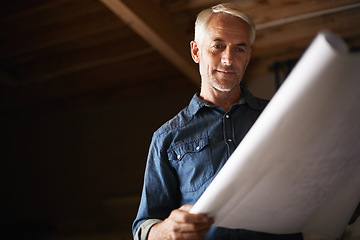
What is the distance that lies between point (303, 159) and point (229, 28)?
0.46 m

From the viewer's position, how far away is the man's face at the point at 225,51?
0.96 meters

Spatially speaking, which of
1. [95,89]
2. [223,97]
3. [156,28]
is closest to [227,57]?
[223,97]

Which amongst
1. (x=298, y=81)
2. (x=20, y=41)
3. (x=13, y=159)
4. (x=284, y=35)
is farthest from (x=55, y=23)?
(x=298, y=81)

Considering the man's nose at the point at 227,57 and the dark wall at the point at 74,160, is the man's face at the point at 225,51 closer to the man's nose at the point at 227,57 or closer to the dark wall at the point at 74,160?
the man's nose at the point at 227,57

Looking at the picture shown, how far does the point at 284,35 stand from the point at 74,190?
3.41 meters

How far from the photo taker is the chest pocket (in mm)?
930

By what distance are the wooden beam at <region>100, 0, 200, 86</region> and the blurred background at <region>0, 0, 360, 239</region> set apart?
2cm

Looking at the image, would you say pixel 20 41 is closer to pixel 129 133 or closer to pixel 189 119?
pixel 129 133

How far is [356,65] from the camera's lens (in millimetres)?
505

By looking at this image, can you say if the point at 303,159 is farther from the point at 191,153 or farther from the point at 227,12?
the point at 227,12

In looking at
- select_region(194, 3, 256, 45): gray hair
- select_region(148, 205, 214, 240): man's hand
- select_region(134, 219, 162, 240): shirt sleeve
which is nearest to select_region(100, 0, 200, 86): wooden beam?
select_region(194, 3, 256, 45): gray hair

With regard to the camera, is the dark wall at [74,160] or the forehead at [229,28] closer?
the forehead at [229,28]

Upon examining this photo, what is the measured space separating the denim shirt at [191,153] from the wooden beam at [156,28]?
1797 millimetres

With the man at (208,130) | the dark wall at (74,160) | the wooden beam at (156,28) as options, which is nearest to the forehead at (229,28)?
the man at (208,130)
